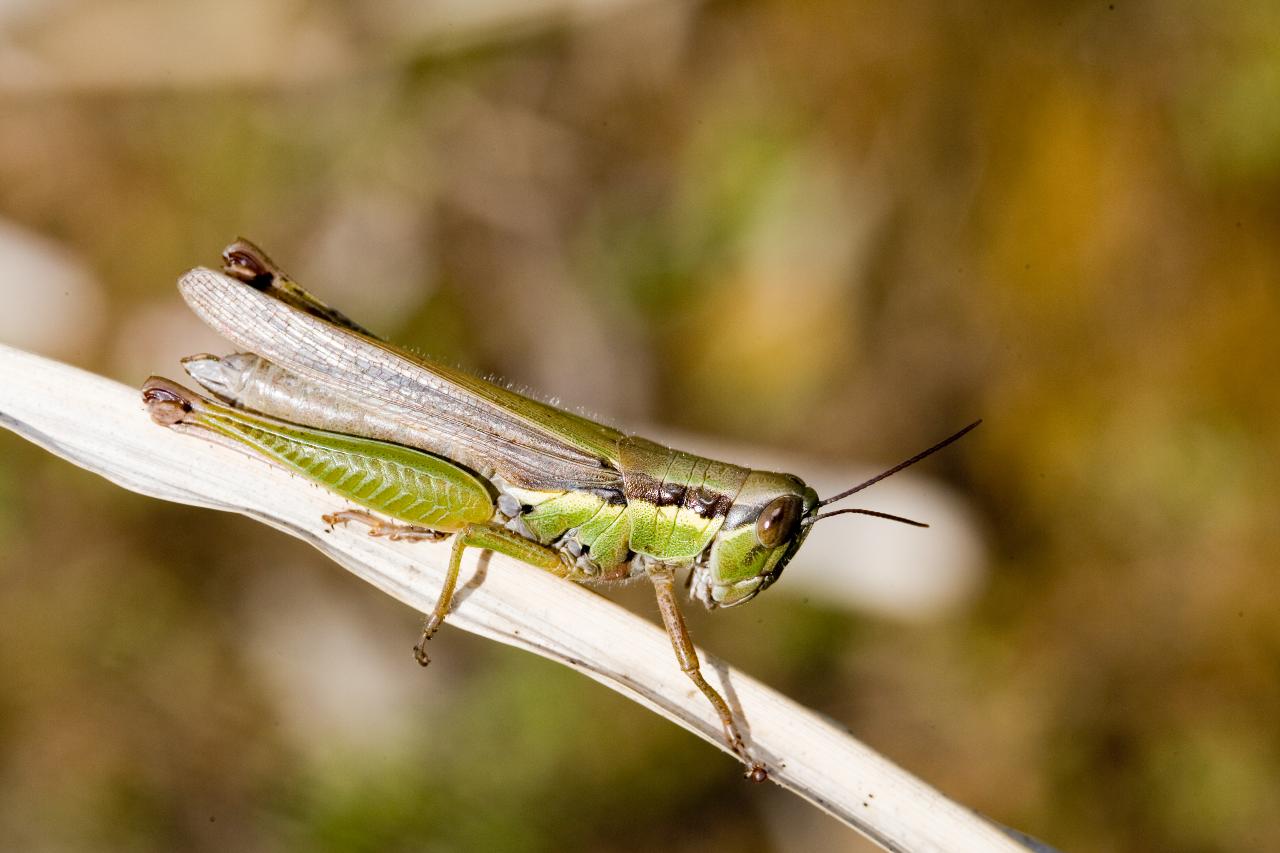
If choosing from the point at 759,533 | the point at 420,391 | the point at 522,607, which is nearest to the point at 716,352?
the point at 759,533

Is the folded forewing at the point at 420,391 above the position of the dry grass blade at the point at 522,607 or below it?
above

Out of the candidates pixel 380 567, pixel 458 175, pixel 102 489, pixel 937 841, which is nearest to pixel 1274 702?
pixel 937 841

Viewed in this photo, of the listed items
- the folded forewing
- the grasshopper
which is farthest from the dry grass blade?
the folded forewing

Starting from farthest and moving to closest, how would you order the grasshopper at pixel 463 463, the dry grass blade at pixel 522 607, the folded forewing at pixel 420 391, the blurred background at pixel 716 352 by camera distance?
1. the blurred background at pixel 716 352
2. the folded forewing at pixel 420 391
3. the grasshopper at pixel 463 463
4. the dry grass blade at pixel 522 607

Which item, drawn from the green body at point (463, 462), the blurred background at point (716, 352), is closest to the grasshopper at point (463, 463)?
the green body at point (463, 462)

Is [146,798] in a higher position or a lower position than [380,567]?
lower

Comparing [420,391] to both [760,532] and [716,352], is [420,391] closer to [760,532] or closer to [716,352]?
[760,532]

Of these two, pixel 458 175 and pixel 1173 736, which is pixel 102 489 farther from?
pixel 1173 736

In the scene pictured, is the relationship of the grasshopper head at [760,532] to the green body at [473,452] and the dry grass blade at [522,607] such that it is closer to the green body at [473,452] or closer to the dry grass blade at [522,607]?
the green body at [473,452]
